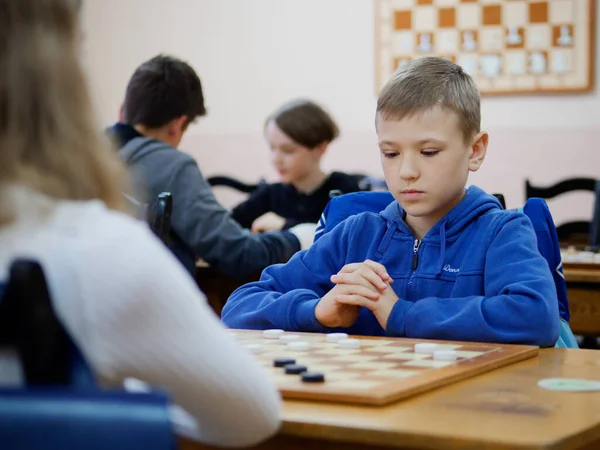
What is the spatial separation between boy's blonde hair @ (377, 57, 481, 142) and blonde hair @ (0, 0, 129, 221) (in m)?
1.12

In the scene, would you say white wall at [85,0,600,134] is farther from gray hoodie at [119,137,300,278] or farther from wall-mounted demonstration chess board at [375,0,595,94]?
gray hoodie at [119,137,300,278]

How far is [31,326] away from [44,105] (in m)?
0.19

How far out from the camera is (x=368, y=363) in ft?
4.48

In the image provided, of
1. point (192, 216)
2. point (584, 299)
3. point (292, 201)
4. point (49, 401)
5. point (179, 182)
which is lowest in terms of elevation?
point (584, 299)

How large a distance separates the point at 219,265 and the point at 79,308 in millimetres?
2412

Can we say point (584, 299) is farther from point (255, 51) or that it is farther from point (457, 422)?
point (255, 51)

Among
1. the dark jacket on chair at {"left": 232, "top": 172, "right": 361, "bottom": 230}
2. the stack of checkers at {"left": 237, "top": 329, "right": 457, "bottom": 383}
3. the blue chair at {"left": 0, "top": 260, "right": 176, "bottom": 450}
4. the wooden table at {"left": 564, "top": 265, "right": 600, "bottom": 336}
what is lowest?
the wooden table at {"left": 564, "top": 265, "right": 600, "bottom": 336}

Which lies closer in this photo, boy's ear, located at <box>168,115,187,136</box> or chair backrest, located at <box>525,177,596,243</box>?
boy's ear, located at <box>168,115,187,136</box>

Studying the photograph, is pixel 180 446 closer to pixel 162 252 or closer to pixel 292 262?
pixel 162 252

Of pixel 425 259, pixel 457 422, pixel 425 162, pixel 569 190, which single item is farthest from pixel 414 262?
pixel 569 190

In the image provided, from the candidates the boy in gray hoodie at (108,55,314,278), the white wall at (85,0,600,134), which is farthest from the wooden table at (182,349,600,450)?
the white wall at (85,0,600,134)

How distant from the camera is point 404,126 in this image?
1.89 meters

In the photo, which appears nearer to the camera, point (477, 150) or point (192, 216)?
point (477, 150)

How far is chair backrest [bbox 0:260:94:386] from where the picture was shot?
0.75m
